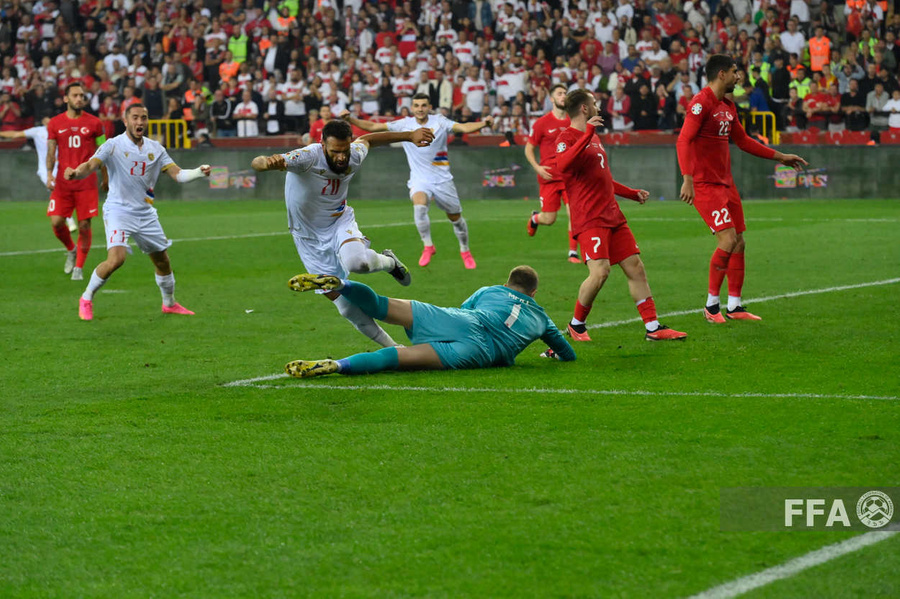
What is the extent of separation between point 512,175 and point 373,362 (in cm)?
2150

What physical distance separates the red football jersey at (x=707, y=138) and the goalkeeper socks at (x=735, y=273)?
669mm

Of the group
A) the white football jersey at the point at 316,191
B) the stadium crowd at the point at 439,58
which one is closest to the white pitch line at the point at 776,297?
the white football jersey at the point at 316,191

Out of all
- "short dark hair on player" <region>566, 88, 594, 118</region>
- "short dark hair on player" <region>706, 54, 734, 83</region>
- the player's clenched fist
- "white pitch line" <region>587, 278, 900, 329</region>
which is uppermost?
"short dark hair on player" <region>706, 54, 734, 83</region>

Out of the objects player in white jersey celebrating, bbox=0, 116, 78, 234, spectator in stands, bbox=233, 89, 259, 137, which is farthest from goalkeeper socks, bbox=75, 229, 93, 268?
spectator in stands, bbox=233, 89, 259, 137

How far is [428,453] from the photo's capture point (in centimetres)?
636

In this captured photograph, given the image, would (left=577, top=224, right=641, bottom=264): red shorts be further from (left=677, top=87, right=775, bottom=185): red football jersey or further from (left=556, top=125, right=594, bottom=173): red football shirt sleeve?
(left=677, top=87, right=775, bottom=185): red football jersey

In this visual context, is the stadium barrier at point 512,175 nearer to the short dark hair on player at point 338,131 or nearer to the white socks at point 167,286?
the white socks at point 167,286

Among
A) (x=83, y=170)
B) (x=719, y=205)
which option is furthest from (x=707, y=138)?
(x=83, y=170)

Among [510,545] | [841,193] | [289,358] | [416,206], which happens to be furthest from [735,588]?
[841,193]

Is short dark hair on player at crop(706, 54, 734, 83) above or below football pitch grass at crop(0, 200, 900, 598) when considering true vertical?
above

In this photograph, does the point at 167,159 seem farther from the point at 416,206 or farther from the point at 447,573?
the point at 447,573

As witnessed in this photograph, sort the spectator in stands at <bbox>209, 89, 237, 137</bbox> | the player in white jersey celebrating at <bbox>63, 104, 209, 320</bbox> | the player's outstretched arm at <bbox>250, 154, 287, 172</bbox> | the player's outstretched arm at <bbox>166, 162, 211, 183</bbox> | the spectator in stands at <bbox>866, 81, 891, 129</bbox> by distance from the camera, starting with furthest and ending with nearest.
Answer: the spectator in stands at <bbox>209, 89, 237, 137</bbox> < the spectator in stands at <bbox>866, 81, 891, 129</bbox> < the player in white jersey celebrating at <bbox>63, 104, 209, 320</bbox> < the player's outstretched arm at <bbox>166, 162, 211, 183</bbox> < the player's outstretched arm at <bbox>250, 154, 287, 172</bbox>

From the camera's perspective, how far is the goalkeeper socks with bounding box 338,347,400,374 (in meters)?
8.46

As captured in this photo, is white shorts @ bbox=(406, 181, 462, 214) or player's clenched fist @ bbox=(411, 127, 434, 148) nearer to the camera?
player's clenched fist @ bbox=(411, 127, 434, 148)
